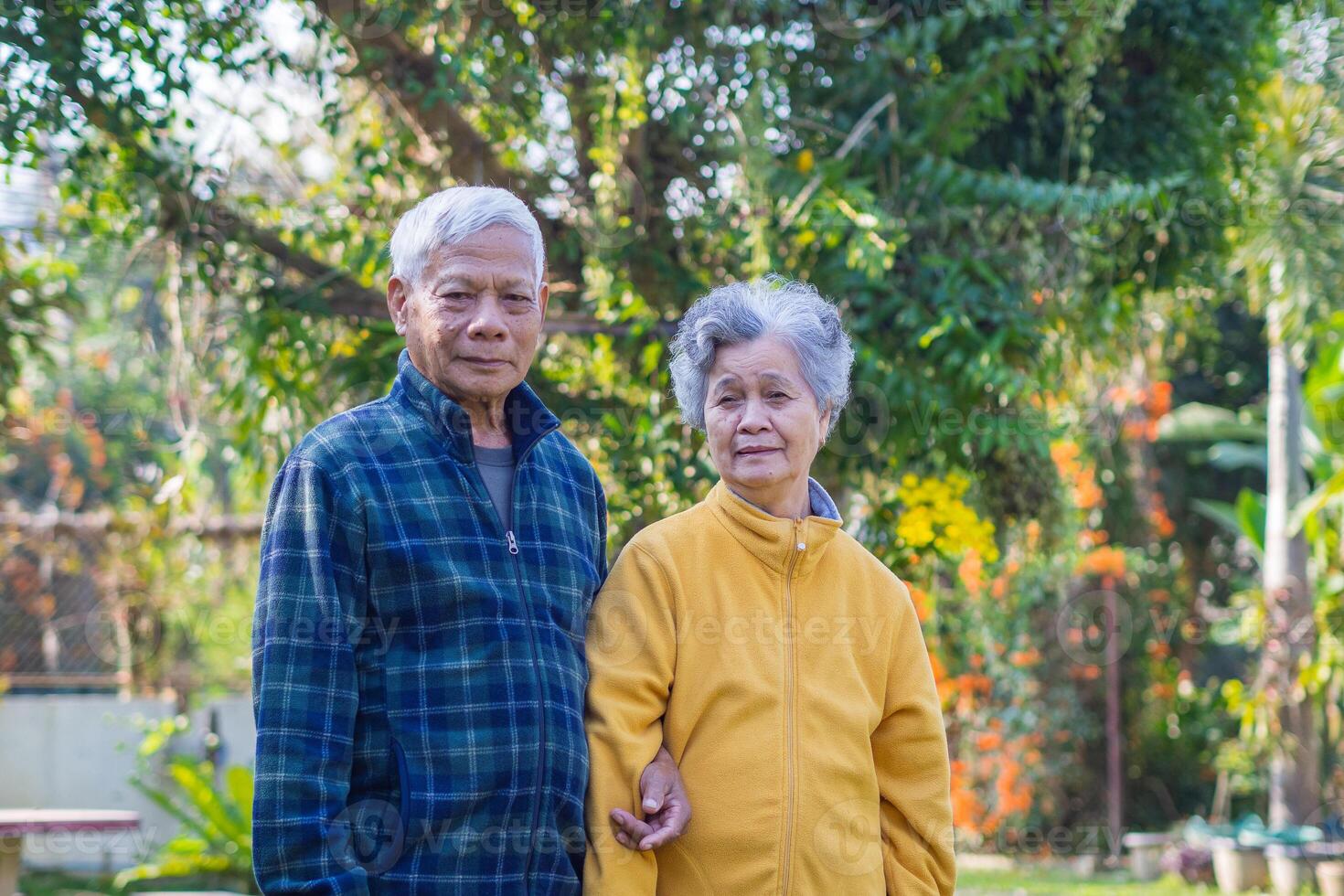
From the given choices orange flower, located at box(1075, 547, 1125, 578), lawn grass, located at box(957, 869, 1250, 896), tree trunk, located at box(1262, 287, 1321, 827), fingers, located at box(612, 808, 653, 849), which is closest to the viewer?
fingers, located at box(612, 808, 653, 849)

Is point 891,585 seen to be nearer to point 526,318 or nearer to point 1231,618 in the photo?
point 526,318

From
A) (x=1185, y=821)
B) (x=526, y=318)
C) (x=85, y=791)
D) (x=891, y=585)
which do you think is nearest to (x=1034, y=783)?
(x=1185, y=821)

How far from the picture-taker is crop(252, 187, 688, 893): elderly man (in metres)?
1.67

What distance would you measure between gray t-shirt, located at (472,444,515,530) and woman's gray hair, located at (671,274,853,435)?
1.21 ft

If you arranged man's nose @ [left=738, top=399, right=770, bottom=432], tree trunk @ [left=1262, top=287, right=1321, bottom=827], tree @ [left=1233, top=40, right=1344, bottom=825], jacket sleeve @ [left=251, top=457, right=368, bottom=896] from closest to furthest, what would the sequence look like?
jacket sleeve @ [left=251, top=457, right=368, bottom=896] → man's nose @ [left=738, top=399, right=770, bottom=432] → tree @ [left=1233, top=40, right=1344, bottom=825] → tree trunk @ [left=1262, top=287, right=1321, bottom=827]

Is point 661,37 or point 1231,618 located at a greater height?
point 661,37

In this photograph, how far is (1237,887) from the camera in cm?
770

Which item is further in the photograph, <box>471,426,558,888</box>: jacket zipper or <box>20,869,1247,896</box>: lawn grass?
<box>20,869,1247,896</box>: lawn grass

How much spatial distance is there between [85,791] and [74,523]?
163 cm

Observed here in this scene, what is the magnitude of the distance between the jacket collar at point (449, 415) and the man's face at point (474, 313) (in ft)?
0.07

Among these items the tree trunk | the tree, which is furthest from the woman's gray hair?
the tree trunk

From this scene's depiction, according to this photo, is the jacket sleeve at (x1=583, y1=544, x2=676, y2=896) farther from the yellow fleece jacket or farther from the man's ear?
the man's ear

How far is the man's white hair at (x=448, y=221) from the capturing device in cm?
189

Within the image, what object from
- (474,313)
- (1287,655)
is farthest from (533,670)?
(1287,655)
